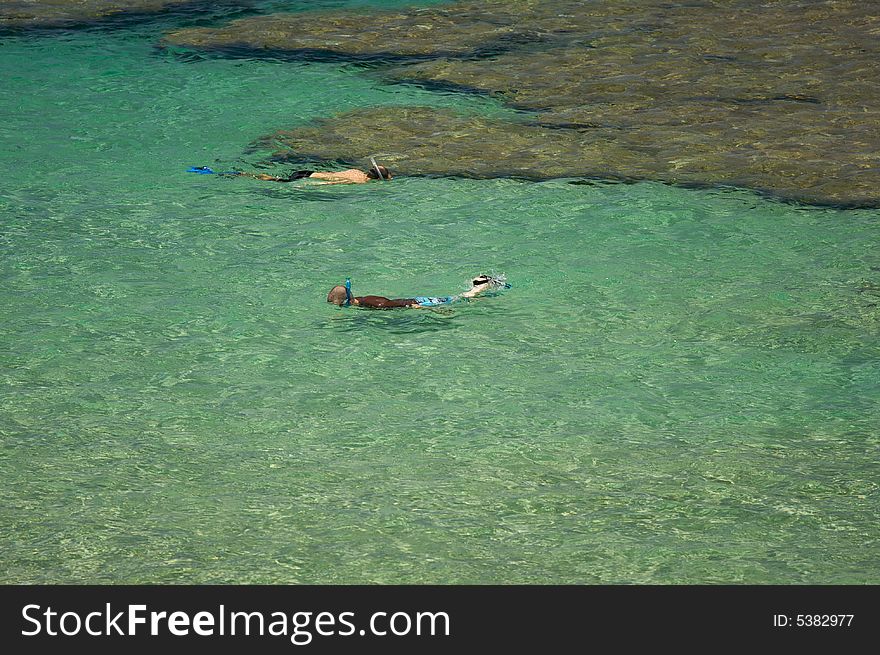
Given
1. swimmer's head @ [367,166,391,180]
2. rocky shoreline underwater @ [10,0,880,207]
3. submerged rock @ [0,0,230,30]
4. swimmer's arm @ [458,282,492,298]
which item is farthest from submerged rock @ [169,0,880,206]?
swimmer's arm @ [458,282,492,298]

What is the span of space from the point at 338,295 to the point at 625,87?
251 inches

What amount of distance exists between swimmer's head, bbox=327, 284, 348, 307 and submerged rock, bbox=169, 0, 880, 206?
315 cm

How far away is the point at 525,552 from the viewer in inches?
217

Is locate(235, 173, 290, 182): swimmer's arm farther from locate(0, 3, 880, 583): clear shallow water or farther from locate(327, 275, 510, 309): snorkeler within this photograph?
locate(327, 275, 510, 309): snorkeler

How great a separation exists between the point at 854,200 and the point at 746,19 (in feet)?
21.7

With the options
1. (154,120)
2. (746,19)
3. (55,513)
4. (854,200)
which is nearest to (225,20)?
(154,120)

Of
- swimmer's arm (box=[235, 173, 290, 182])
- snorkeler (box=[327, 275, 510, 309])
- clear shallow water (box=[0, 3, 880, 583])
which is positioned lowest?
clear shallow water (box=[0, 3, 880, 583])

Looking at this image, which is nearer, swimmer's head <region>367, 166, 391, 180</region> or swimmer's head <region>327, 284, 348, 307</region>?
swimmer's head <region>327, 284, 348, 307</region>

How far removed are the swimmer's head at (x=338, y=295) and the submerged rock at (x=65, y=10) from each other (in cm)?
1085

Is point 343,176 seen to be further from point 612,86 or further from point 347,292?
point 612,86

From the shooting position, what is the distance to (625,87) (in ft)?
43.9

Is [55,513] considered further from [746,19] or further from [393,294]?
[746,19]

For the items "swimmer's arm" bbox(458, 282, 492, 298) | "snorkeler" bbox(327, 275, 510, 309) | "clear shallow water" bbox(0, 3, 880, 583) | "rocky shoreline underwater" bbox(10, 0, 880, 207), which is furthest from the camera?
"rocky shoreline underwater" bbox(10, 0, 880, 207)

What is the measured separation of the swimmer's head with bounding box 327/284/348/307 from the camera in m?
8.30
